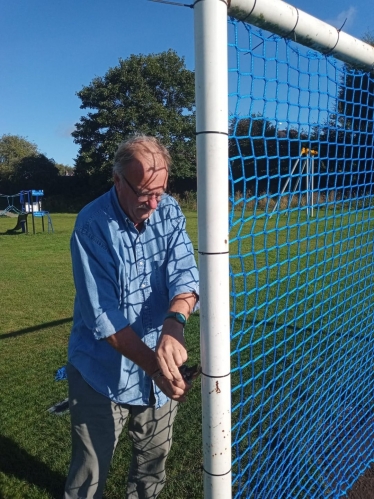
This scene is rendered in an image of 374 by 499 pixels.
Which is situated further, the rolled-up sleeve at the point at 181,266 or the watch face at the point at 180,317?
the rolled-up sleeve at the point at 181,266

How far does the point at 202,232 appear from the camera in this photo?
54.3 inches

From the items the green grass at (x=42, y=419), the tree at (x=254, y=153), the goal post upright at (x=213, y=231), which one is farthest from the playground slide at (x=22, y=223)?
the goal post upright at (x=213, y=231)

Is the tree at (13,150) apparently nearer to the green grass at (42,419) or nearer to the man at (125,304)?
the green grass at (42,419)

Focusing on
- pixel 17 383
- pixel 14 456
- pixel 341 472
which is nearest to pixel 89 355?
pixel 14 456

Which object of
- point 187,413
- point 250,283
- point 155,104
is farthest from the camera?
point 155,104

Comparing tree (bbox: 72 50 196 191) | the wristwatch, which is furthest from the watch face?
tree (bbox: 72 50 196 191)

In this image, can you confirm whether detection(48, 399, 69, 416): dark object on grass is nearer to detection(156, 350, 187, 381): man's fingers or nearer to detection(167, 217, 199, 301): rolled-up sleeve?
detection(167, 217, 199, 301): rolled-up sleeve

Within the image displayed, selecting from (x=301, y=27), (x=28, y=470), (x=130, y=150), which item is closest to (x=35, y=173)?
(x=28, y=470)

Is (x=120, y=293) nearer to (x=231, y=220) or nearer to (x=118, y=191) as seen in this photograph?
(x=118, y=191)

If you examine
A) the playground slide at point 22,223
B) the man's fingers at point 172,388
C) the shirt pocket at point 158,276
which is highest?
the shirt pocket at point 158,276

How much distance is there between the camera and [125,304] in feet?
6.13

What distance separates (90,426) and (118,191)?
1003mm

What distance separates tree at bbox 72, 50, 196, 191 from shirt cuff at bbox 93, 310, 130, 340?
31.7 metres

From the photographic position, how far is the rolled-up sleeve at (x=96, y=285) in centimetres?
164
